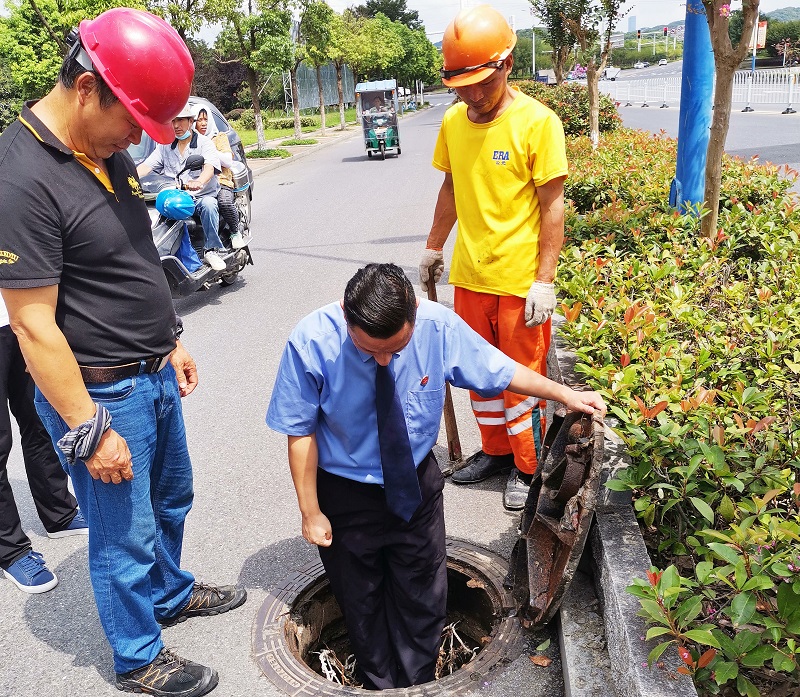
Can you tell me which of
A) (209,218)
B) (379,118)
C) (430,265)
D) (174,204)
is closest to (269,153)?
(379,118)

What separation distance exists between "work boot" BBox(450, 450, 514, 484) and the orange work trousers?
0.86 feet

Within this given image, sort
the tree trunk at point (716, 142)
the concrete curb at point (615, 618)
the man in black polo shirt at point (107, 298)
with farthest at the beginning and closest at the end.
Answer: the tree trunk at point (716, 142), the man in black polo shirt at point (107, 298), the concrete curb at point (615, 618)

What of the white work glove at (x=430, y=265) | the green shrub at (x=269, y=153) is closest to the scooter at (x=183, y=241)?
the white work glove at (x=430, y=265)

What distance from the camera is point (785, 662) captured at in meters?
1.92

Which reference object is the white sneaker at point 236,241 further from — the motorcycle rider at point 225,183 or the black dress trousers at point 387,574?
the black dress trousers at point 387,574

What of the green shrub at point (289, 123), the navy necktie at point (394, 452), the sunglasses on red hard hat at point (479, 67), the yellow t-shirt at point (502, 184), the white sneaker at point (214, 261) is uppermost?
the sunglasses on red hard hat at point (479, 67)

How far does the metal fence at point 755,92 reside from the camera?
86.8 feet

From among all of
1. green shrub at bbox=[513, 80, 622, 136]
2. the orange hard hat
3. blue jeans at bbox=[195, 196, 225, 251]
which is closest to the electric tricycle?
green shrub at bbox=[513, 80, 622, 136]

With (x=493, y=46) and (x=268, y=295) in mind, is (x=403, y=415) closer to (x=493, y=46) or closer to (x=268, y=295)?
(x=493, y=46)

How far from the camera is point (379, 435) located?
2549 mm

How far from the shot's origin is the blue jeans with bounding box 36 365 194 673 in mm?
2514

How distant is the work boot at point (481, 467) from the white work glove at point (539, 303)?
89cm

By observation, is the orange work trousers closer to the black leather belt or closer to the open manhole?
the open manhole

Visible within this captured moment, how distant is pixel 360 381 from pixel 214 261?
201 inches
